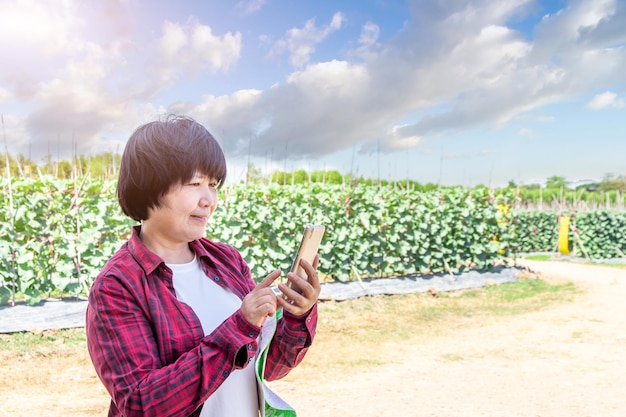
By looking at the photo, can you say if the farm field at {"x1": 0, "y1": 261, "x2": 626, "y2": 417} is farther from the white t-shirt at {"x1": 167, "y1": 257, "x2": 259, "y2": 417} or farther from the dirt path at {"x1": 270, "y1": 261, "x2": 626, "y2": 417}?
the white t-shirt at {"x1": 167, "y1": 257, "x2": 259, "y2": 417}

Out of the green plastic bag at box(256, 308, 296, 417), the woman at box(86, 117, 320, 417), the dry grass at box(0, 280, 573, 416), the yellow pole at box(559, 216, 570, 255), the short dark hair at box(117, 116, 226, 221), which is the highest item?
the short dark hair at box(117, 116, 226, 221)

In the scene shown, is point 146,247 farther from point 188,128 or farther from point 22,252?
point 22,252

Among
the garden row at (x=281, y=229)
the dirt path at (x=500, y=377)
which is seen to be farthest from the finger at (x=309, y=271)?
the garden row at (x=281, y=229)

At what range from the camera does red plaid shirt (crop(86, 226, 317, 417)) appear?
113cm

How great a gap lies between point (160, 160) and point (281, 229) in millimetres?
7002

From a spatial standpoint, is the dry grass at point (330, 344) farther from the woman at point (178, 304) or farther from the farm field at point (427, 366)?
the woman at point (178, 304)

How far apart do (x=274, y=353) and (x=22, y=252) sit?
602 centimetres

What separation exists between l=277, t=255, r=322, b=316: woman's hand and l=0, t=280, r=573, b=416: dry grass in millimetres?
3578

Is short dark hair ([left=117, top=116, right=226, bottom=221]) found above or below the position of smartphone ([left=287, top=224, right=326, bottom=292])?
above

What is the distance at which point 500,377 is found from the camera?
5.21 meters

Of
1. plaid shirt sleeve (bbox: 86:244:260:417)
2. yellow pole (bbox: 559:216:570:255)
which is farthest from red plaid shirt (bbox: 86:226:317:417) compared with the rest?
yellow pole (bbox: 559:216:570:255)

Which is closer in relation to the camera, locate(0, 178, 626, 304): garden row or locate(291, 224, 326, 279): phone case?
locate(291, 224, 326, 279): phone case

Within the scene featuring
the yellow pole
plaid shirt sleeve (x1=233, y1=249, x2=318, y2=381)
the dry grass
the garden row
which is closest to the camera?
plaid shirt sleeve (x1=233, y1=249, x2=318, y2=381)

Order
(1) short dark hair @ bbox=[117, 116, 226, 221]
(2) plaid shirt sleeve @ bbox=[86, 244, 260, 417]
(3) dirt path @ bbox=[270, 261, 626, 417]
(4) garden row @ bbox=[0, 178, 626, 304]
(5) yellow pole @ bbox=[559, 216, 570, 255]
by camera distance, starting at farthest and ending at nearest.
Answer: (5) yellow pole @ bbox=[559, 216, 570, 255] → (4) garden row @ bbox=[0, 178, 626, 304] → (3) dirt path @ bbox=[270, 261, 626, 417] → (1) short dark hair @ bbox=[117, 116, 226, 221] → (2) plaid shirt sleeve @ bbox=[86, 244, 260, 417]
